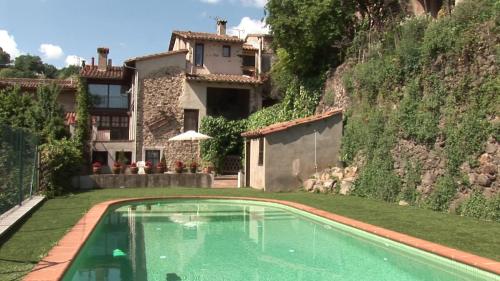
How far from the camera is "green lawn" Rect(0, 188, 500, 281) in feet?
21.9

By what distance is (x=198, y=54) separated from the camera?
98.6 ft

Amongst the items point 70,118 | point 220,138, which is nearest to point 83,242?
point 220,138

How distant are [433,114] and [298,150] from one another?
6277 mm

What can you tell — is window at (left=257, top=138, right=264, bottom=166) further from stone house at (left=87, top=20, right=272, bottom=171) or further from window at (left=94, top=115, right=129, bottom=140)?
window at (left=94, top=115, right=129, bottom=140)

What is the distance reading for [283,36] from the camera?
21906 mm

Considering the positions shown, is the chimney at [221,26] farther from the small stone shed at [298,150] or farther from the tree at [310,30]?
the small stone shed at [298,150]

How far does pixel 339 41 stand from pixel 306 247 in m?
13.5

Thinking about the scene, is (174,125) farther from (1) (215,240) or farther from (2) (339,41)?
(1) (215,240)

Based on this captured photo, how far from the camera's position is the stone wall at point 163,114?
28406 millimetres

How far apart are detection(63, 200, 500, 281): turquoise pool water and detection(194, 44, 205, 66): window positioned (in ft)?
59.8

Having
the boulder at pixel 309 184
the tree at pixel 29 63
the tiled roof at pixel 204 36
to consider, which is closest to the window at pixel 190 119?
the tiled roof at pixel 204 36

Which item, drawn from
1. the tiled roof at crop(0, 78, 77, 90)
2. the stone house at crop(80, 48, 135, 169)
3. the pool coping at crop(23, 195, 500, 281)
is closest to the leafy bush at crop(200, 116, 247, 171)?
the stone house at crop(80, 48, 135, 169)

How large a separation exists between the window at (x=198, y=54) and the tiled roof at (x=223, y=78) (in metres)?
1.05

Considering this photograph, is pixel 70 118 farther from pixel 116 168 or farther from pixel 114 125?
pixel 116 168
